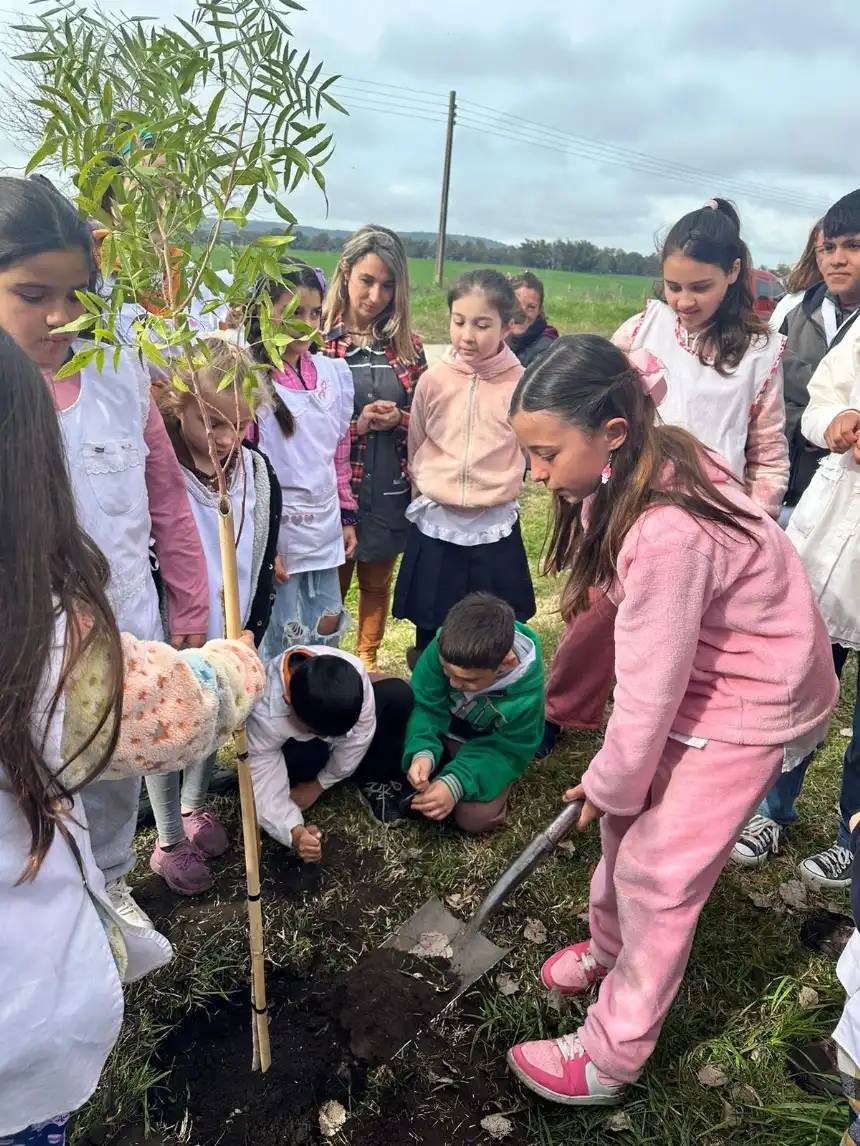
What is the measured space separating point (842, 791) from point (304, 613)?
84.3 inches

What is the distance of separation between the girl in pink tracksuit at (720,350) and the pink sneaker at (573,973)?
1283mm

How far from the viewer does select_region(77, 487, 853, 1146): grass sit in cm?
204

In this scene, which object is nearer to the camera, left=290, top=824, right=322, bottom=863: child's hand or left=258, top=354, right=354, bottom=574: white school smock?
left=290, top=824, right=322, bottom=863: child's hand

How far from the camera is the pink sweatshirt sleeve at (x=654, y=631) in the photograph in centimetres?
171

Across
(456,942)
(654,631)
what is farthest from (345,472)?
(654,631)

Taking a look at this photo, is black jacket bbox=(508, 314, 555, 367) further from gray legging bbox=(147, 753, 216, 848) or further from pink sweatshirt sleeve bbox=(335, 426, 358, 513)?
gray legging bbox=(147, 753, 216, 848)

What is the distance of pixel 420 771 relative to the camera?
293cm

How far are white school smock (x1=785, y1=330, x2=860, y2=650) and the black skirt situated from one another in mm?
1397

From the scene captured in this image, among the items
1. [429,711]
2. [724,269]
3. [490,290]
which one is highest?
[724,269]

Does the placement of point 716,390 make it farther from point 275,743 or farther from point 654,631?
point 275,743

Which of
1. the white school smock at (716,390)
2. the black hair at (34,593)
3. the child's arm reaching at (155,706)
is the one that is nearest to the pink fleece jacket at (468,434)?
the white school smock at (716,390)

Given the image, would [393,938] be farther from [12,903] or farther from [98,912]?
[12,903]

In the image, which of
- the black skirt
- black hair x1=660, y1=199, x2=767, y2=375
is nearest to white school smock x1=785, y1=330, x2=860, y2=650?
black hair x1=660, y1=199, x2=767, y2=375

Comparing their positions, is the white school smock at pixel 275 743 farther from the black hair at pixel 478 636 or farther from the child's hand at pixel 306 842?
the black hair at pixel 478 636
